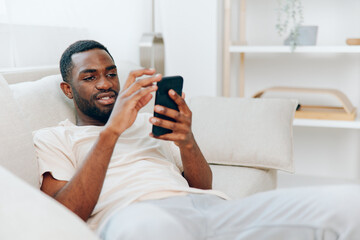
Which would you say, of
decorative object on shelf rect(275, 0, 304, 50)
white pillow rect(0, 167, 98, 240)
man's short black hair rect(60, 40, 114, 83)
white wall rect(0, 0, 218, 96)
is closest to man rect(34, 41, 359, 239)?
man's short black hair rect(60, 40, 114, 83)

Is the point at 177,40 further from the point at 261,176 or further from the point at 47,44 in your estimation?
the point at 261,176

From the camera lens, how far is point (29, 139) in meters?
1.16

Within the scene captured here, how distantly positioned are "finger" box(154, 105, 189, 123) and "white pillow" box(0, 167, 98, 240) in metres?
0.43

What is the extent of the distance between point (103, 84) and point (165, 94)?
0.93 ft

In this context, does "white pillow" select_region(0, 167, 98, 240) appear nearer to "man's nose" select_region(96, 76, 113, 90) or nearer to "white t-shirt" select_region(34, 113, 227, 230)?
"white t-shirt" select_region(34, 113, 227, 230)

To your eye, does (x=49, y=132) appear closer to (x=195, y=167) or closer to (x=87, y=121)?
(x=87, y=121)

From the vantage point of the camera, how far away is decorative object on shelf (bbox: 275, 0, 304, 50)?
2.66m

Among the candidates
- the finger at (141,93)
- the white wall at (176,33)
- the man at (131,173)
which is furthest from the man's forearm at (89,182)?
the white wall at (176,33)

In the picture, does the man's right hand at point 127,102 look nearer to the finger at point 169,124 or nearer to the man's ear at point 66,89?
the finger at point 169,124

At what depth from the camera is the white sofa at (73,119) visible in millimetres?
749

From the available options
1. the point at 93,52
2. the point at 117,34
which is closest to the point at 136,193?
the point at 93,52

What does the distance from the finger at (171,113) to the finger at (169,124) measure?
1 cm

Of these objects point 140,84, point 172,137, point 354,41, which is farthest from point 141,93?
point 354,41

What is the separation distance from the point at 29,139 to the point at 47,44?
0.98 meters
